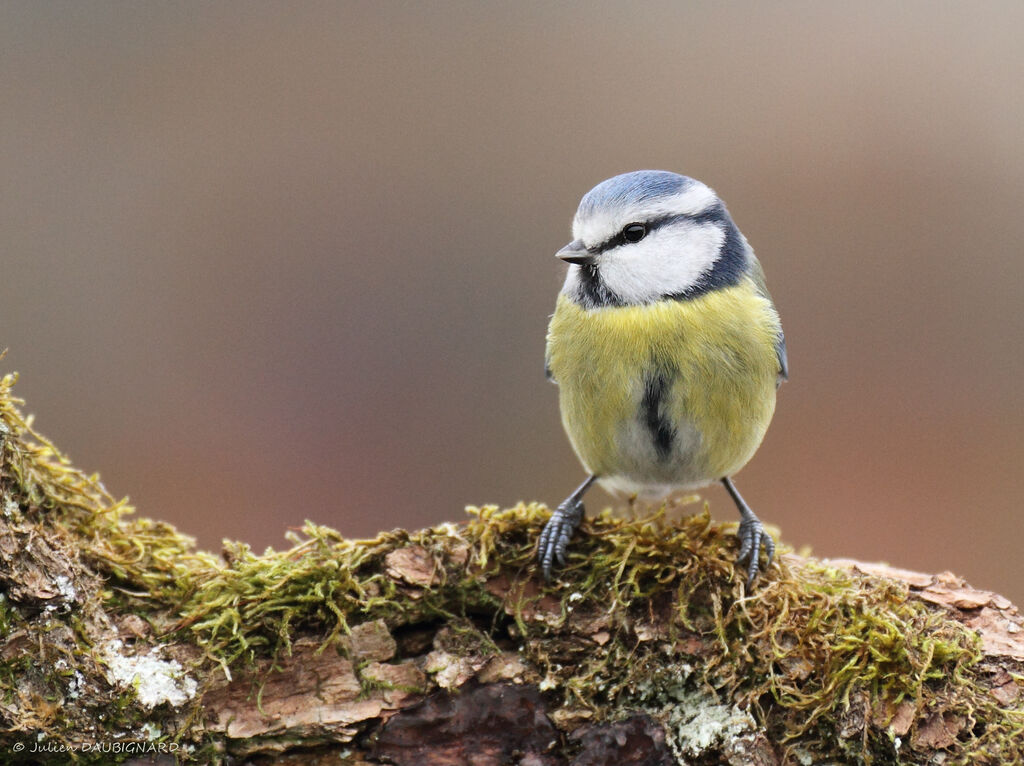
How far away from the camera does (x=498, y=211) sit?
4.28m

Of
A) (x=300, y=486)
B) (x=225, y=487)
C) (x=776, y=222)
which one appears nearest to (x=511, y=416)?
(x=300, y=486)

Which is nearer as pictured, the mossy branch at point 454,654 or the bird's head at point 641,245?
the mossy branch at point 454,654

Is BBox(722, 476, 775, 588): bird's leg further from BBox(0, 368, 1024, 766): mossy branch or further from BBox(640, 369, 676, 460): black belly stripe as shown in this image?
BBox(640, 369, 676, 460): black belly stripe

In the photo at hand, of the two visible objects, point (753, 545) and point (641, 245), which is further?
point (641, 245)

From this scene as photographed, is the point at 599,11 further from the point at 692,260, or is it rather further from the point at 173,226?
the point at 692,260

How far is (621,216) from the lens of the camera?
7.06ft

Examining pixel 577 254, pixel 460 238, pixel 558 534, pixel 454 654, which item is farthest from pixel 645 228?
pixel 460 238

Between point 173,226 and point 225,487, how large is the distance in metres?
1.33

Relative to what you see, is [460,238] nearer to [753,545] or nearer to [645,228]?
[645,228]

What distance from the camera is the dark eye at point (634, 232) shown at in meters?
2.17

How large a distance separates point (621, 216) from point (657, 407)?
1.50ft

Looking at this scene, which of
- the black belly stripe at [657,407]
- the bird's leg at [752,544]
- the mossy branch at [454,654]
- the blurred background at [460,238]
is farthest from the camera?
the blurred background at [460,238]

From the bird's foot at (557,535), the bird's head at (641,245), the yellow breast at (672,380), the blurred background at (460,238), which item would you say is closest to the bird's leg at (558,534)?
the bird's foot at (557,535)

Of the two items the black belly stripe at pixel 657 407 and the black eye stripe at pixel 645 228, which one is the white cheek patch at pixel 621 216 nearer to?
the black eye stripe at pixel 645 228
